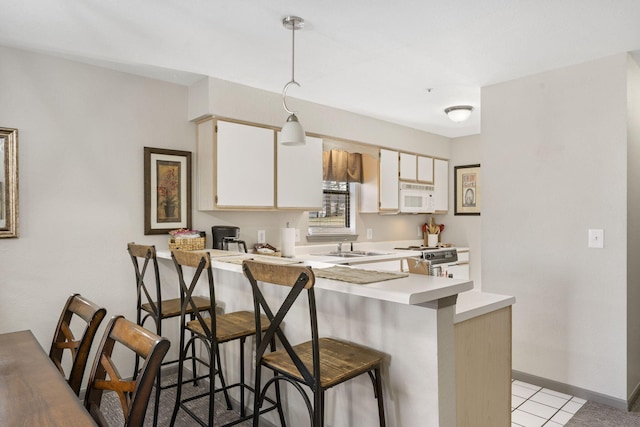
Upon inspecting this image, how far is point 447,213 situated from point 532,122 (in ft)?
9.04

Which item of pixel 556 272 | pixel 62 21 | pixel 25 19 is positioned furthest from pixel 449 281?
pixel 25 19

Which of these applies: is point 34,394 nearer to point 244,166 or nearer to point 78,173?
point 78,173

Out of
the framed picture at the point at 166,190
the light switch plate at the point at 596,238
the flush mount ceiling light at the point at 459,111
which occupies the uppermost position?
the flush mount ceiling light at the point at 459,111

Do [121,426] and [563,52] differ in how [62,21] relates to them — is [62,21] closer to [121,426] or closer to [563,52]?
[121,426]

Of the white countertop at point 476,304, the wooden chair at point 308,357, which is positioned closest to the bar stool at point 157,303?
the wooden chair at point 308,357

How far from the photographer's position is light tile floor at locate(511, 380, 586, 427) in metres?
2.55

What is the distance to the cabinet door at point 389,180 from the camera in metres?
4.81

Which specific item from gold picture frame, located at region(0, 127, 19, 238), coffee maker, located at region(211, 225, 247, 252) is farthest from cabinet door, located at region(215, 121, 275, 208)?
gold picture frame, located at region(0, 127, 19, 238)

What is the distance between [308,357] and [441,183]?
171 inches

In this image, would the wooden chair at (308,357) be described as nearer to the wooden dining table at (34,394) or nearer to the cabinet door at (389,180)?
the wooden dining table at (34,394)

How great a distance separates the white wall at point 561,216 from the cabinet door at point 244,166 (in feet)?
5.94

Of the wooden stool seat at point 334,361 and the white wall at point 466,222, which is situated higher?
the white wall at point 466,222

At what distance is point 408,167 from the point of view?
16.9 feet

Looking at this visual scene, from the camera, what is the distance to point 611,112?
2.76 metres
